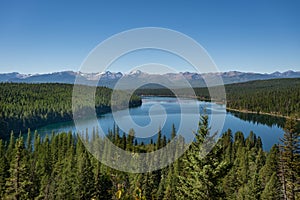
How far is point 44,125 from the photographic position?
88312 mm

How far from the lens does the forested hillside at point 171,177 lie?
10.6 m

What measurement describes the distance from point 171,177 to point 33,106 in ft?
256

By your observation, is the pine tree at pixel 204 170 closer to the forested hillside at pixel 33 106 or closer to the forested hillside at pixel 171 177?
the forested hillside at pixel 171 177

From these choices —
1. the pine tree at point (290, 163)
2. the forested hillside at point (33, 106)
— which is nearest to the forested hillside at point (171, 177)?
the pine tree at point (290, 163)

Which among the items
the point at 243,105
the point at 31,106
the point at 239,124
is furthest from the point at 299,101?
the point at 31,106

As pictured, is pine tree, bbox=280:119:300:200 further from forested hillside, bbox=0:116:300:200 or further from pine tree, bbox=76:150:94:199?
pine tree, bbox=76:150:94:199

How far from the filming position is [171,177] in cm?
2791

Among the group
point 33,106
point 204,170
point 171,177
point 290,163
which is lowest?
point 171,177

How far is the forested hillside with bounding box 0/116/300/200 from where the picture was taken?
10.6m

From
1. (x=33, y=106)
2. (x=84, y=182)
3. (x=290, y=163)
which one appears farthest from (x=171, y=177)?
(x=33, y=106)

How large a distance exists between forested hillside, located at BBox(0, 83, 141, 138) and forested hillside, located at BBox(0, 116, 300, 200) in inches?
1519

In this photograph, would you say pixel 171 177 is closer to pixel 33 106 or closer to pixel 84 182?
pixel 84 182

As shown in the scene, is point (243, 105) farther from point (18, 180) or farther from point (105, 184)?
point (18, 180)

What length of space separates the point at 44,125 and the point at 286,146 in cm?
8300
